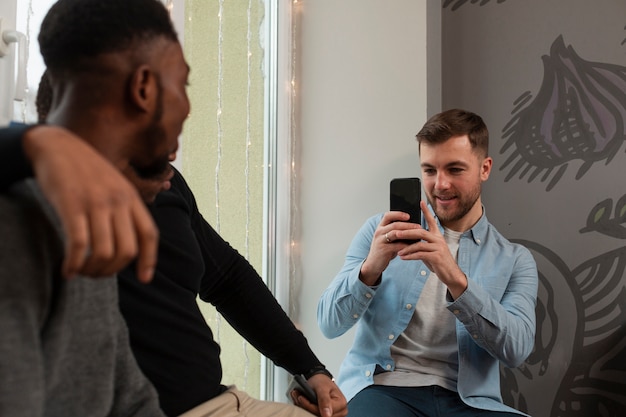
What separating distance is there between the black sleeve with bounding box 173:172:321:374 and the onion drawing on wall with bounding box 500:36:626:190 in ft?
4.42

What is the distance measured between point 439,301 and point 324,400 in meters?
0.70

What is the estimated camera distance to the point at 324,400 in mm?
1263

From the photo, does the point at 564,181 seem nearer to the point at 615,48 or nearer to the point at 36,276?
the point at 615,48

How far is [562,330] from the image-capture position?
229cm

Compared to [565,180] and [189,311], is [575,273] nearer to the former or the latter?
[565,180]

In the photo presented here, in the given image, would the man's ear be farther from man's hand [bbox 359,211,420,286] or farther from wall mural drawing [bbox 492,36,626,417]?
wall mural drawing [bbox 492,36,626,417]

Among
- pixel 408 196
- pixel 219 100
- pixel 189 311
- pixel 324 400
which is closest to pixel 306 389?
pixel 324 400

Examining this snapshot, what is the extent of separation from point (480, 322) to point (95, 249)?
130 centimetres

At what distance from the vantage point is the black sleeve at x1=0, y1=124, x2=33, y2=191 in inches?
23.7

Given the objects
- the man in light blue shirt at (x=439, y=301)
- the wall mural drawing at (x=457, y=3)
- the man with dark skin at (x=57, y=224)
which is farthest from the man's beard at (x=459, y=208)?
the man with dark skin at (x=57, y=224)

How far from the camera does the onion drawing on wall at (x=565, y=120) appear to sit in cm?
228

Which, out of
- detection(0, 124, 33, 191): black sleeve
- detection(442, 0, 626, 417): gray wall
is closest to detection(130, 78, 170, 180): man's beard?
detection(0, 124, 33, 191): black sleeve

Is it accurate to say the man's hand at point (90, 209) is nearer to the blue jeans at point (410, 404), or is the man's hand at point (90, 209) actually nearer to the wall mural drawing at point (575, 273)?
the blue jeans at point (410, 404)

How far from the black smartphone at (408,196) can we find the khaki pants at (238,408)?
685 millimetres
